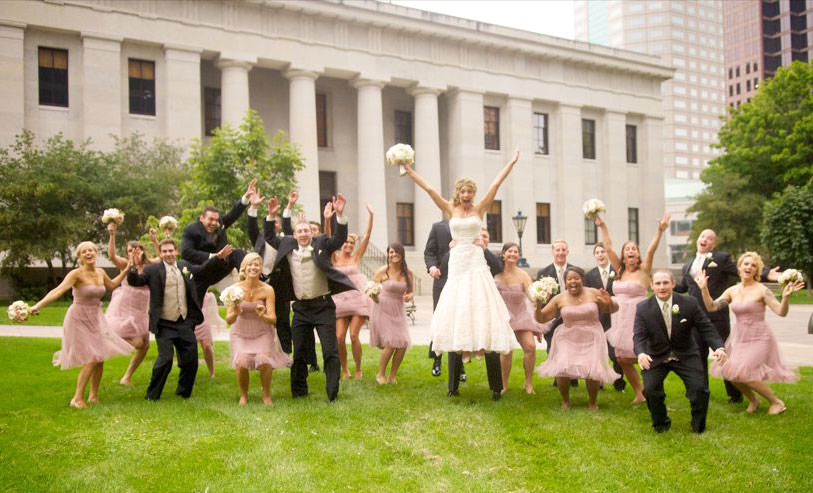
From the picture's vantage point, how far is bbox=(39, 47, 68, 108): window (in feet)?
104

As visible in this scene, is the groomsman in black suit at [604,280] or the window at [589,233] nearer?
the groomsman in black suit at [604,280]

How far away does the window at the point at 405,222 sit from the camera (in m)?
43.2

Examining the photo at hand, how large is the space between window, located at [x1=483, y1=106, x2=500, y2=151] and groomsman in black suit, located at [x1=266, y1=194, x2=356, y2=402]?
35.8 metres

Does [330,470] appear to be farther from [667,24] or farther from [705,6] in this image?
[705,6]

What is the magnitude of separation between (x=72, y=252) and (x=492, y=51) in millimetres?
26828

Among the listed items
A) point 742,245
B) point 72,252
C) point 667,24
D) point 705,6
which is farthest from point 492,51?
point 705,6

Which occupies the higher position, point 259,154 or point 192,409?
point 259,154

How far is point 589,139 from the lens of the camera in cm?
4841

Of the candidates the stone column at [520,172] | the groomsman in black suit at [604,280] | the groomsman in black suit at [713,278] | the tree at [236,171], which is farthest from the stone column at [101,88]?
the groomsman in black suit at [713,278]

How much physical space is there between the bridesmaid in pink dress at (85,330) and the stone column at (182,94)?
25399 mm

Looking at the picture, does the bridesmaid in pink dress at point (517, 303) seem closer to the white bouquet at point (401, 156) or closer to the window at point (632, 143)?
the white bouquet at point (401, 156)

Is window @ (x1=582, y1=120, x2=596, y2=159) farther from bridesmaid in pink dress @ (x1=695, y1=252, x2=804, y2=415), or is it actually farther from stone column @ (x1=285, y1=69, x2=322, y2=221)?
bridesmaid in pink dress @ (x1=695, y1=252, x2=804, y2=415)

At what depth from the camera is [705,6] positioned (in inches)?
6427

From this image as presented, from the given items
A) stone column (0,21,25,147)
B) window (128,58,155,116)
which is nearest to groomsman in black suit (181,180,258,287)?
stone column (0,21,25,147)
